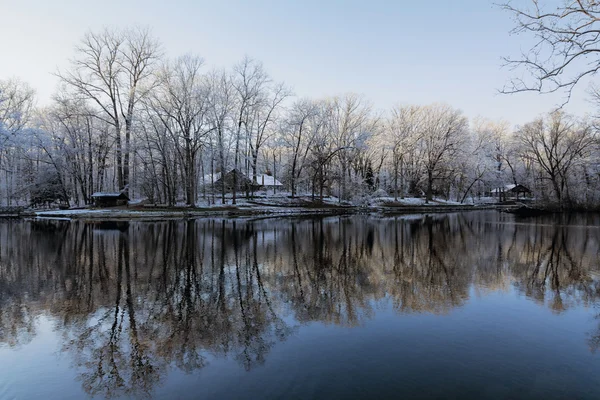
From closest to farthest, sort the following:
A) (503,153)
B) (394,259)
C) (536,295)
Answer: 1. (536,295)
2. (394,259)
3. (503,153)

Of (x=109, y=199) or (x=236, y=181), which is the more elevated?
(x=236, y=181)

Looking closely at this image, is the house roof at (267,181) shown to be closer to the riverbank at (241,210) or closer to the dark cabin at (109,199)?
the riverbank at (241,210)

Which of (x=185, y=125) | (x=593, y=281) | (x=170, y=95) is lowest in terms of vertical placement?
(x=593, y=281)

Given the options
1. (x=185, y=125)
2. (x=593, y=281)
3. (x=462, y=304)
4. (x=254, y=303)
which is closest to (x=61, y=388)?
(x=254, y=303)

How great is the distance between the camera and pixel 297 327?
6.37m

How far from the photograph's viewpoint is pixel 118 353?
17.4 ft

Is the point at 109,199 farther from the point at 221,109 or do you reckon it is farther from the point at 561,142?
the point at 561,142

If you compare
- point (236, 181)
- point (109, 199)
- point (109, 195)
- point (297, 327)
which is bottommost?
point (297, 327)

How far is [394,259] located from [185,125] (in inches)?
1127

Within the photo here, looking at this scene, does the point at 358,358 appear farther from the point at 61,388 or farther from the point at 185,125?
the point at 185,125

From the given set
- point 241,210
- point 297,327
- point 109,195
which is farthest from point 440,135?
point 297,327

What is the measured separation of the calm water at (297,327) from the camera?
4.47m

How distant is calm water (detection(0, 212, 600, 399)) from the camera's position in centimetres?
447

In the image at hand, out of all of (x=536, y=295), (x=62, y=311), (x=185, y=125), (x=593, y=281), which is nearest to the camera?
(x=62, y=311)
